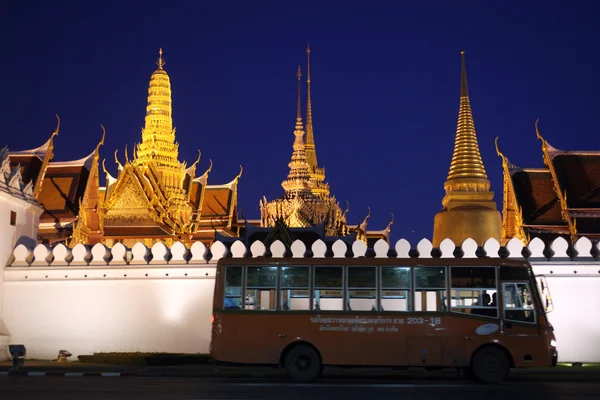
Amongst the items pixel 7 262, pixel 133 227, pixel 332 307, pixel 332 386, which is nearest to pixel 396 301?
pixel 332 307

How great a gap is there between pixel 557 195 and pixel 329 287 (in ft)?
84.1

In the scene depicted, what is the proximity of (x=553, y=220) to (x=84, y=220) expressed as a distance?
22697mm

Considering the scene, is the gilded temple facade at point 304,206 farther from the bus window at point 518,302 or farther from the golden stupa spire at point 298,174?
the bus window at point 518,302

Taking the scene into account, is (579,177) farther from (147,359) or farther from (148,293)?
(147,359)

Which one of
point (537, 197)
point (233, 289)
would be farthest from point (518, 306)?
point (537, 197)

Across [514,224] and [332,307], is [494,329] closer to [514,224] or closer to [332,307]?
[332,307]

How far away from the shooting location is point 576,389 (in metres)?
14.8

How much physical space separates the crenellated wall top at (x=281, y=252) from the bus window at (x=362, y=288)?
16.9ft

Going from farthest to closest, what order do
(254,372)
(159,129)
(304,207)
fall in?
(304,207), (159,129), (254,372)

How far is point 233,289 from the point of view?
17.5m

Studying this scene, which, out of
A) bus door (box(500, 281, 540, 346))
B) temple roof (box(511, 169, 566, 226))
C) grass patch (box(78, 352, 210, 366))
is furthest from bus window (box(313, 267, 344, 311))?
temple roof (box(511, 169, 566, 226))

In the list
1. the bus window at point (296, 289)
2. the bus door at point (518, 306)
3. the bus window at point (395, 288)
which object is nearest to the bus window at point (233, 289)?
the bus window at point (296, 289)

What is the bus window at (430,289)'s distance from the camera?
55.9ft

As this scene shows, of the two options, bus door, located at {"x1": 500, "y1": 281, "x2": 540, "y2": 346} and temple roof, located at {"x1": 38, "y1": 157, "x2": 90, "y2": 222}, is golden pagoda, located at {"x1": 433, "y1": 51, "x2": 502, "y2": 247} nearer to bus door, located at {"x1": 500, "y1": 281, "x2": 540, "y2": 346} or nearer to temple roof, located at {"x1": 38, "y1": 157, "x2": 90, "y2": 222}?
temple roof, located at {"x1": 38, "y1": 157, "x2": 90, "y2": 222}
